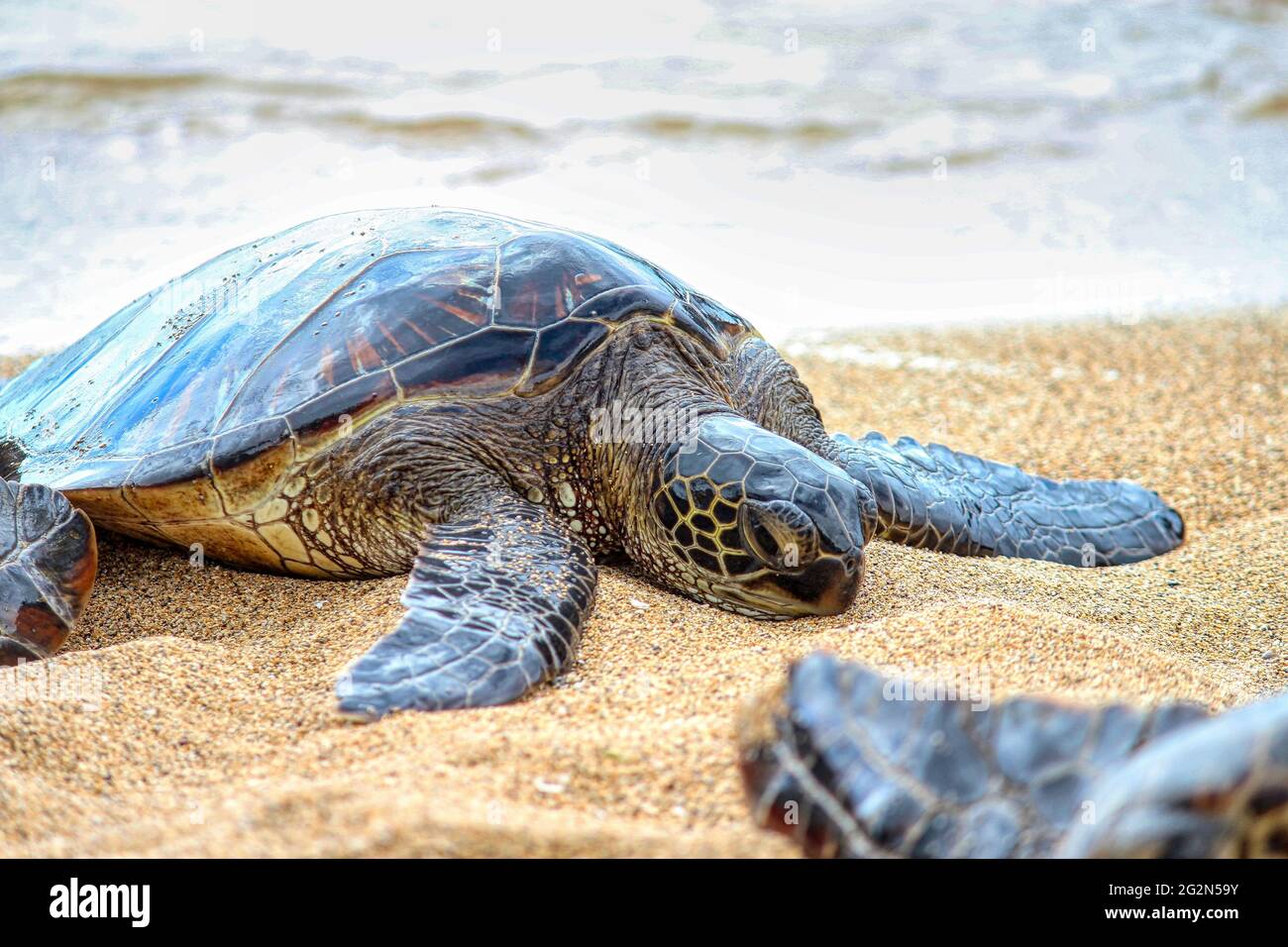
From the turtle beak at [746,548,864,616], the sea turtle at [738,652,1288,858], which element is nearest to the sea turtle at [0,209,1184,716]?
the turtle beak at [746,548,864,616]

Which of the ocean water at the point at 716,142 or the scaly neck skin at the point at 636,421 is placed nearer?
the scaly neck skin at the point at 636,421

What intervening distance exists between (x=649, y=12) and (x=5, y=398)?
47.7 feet

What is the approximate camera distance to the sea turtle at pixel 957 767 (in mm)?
1588

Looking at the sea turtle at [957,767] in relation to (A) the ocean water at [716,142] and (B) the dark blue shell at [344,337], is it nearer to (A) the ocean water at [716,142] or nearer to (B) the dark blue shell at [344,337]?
(B) the dark blue shell at [344,337]

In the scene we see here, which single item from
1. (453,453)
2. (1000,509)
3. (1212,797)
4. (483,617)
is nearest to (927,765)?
(1212,797)

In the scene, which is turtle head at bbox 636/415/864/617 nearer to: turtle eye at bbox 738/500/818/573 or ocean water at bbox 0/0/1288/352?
turtle eye at bbox 738/500/818/573

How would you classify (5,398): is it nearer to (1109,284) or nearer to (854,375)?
(854,375)

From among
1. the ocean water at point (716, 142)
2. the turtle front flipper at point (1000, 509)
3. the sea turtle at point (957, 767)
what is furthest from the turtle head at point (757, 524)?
the ocean water at point (716, 142)

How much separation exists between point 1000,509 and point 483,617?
7.86ft

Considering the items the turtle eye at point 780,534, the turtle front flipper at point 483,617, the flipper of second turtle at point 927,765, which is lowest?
the turtle front flipper at point 483,617

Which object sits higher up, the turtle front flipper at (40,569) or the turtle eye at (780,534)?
the turtle eye at (780,534)

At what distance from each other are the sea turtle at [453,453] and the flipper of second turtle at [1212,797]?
1.72m

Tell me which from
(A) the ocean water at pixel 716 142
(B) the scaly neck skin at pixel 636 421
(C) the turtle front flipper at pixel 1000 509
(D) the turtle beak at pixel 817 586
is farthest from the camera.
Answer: (A) the ocean water at pixel 716 142
